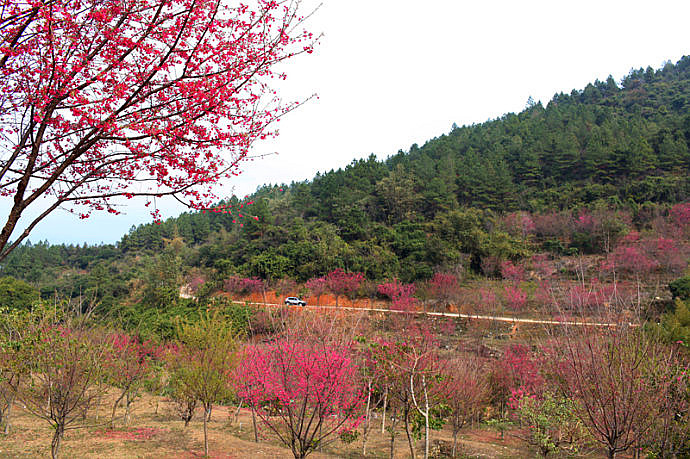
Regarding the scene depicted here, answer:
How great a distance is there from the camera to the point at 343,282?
29.8 meters

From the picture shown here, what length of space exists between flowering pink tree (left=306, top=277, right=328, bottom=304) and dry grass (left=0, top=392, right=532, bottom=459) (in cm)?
1654

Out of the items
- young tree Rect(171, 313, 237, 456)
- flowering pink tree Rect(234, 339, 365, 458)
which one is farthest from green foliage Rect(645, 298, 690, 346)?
young tree Rect(171, 313, 237, 456)

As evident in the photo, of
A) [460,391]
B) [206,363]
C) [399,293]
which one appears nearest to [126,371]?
[206,363]

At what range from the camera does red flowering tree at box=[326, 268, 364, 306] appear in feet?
97.6

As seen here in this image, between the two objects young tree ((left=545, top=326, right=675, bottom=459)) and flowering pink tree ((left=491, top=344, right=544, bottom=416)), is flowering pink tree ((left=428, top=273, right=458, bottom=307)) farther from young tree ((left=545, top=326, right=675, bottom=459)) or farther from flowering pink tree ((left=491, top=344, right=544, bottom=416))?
young tree ((left=545, top=326, right=675, bottom=459))

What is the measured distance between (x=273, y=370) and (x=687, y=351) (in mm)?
10759

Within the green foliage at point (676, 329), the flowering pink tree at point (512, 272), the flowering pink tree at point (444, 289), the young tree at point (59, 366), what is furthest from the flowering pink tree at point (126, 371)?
the flowering pink tree at point (512, 272)

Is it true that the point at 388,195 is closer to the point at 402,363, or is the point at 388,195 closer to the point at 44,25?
the point at 402,363

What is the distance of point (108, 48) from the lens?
11.0ft

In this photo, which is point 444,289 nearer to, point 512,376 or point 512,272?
point 512,272

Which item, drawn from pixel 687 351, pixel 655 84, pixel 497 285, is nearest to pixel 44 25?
pixel 687 351

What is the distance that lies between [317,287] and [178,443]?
20038 mm

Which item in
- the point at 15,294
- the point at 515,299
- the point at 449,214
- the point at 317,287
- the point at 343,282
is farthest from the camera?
the point at 449,214

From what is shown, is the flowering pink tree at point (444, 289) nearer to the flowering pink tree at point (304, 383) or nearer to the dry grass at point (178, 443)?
the dry grass at point (178, 443)
